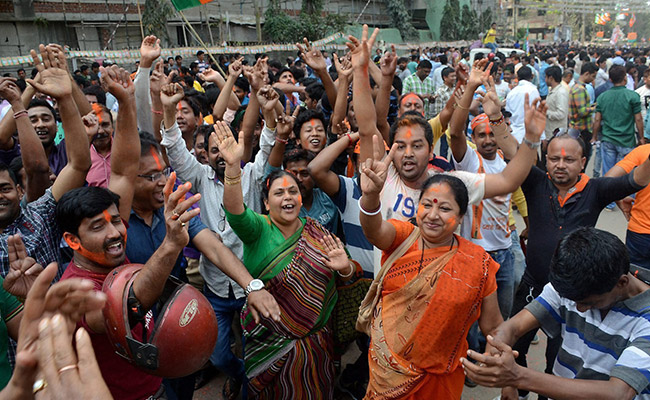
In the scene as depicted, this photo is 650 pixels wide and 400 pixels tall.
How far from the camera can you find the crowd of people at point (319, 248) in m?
1.95

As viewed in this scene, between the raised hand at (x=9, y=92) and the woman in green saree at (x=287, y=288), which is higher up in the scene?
the raised hand at (x=9, y=92)

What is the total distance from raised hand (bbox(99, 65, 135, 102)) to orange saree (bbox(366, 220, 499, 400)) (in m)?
1.84

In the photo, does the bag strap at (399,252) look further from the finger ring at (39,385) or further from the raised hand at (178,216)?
the finger ring at (39,385)

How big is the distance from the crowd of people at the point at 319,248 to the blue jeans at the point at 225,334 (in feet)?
0.06

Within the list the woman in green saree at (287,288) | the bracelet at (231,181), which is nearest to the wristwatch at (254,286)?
the woman in green saree at (287,288)

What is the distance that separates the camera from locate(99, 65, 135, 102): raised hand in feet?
9.37

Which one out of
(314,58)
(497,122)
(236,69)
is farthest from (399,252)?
(236,69)

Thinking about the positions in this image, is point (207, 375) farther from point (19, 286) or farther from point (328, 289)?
point (19, 286)

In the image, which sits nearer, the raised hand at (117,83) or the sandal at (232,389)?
the raised hand at (117,83)

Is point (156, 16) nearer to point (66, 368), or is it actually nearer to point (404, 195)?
point (404, 195)

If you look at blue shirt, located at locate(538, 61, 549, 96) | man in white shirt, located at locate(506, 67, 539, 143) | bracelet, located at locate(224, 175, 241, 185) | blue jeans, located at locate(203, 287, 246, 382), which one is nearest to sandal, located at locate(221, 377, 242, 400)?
blue jeans, located at locate(203, 287, 246, 382)

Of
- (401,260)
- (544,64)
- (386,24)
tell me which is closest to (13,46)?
(544,64)

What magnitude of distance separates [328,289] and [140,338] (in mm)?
1262

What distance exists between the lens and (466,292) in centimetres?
239
